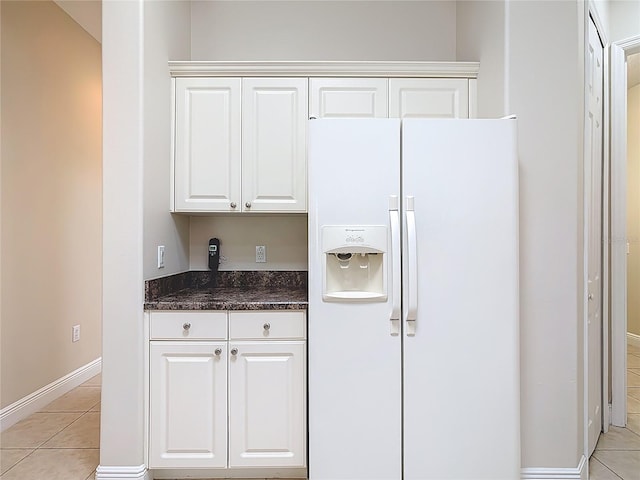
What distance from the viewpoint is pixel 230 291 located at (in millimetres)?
2598

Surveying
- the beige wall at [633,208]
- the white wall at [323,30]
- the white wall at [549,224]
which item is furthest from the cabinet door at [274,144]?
the beige wall at [633,208]

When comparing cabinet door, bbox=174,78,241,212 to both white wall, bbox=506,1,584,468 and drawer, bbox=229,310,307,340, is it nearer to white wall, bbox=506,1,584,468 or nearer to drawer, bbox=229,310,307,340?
drawer, bbox=229,310,307,340

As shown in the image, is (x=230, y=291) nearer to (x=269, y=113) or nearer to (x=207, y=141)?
(x=207, y=141)

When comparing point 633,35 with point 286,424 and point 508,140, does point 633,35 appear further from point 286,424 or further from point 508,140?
point 286,424

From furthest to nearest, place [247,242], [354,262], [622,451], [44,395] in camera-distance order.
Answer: [44,395] < [247,242] < [622,451] < [354,262]

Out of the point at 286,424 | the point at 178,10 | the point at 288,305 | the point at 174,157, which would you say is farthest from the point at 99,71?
the point at 286,424

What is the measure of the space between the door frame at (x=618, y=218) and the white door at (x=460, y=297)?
125cm

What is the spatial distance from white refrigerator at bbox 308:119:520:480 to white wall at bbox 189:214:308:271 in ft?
3.01

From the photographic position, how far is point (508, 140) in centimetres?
191

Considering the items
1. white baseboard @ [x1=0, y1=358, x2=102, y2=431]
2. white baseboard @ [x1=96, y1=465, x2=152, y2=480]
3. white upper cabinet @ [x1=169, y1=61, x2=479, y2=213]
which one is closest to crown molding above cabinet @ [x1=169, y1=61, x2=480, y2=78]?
white upper cabinet @ [x1=169, y1=61, x2=479, y2=213]

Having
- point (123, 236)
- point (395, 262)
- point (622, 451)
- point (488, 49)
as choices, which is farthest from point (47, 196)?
point (622, 451)

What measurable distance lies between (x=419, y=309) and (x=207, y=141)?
1.53m

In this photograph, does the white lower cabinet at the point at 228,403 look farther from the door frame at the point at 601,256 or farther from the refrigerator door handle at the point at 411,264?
the door frame at the point at 601,256

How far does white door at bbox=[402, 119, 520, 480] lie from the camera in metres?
1.90
